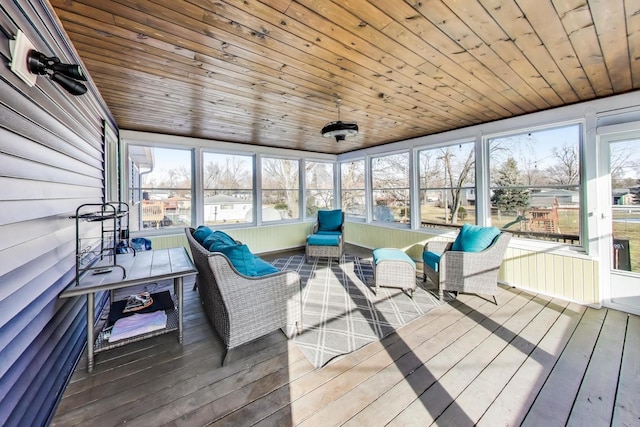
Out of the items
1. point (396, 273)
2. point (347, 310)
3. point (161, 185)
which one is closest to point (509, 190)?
point (396, 273)

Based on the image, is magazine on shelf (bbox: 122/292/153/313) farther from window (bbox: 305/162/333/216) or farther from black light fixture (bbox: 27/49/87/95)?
window (bbox: 305/162/333/216)

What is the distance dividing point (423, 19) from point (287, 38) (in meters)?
0.90

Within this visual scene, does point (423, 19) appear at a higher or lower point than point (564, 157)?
higher

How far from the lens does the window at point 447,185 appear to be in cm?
418

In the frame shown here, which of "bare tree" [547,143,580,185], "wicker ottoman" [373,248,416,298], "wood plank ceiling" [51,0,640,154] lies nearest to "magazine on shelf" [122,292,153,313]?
"wood plank ceiling" [51,0,640,154]

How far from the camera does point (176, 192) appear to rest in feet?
15.4

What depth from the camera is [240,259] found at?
2.07 metres

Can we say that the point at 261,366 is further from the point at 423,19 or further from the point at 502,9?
the point at 502,9

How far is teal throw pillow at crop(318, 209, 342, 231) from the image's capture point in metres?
5.47

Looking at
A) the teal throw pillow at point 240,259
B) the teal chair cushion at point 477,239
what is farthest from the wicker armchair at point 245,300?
the teal chair cushion at point 477,239

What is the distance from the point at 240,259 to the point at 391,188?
4.23m

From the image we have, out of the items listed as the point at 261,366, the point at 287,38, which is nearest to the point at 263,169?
the point at 287,38

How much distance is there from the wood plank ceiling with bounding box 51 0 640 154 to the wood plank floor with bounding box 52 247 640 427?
2383 millimetres

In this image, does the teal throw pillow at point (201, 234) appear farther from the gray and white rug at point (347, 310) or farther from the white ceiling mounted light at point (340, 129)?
the white ceiling mounted light at point (340, 129)
